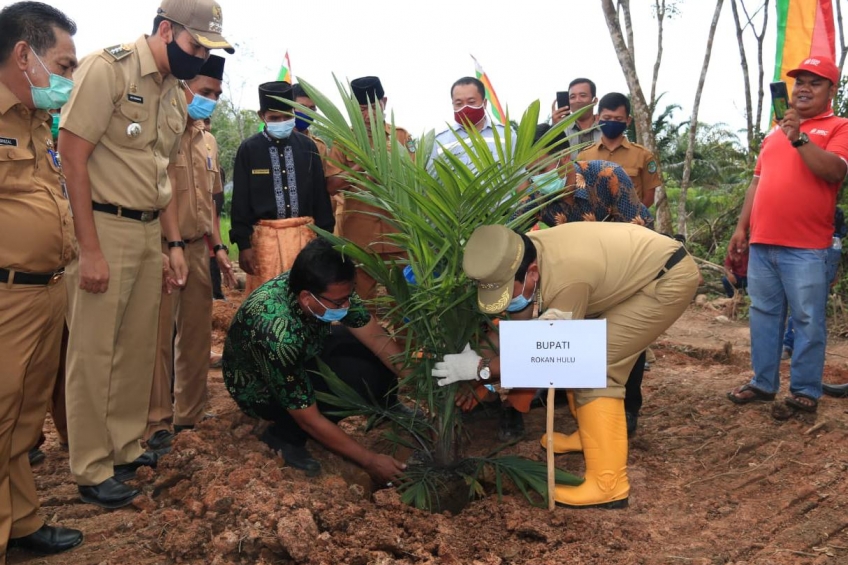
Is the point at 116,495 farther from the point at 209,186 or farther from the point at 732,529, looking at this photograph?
the point at 732,529

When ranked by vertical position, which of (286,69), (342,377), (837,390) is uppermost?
(286,69)

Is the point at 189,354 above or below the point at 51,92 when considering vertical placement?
below

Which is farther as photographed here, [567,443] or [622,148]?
[622,148]

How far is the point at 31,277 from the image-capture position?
220 cm

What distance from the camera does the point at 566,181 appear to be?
3.31 m

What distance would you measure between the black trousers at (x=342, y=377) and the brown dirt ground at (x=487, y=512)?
0.47 feet

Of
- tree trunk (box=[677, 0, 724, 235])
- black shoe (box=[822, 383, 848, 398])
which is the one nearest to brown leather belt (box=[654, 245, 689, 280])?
black shoe (box=[822, 383, 848, 398])

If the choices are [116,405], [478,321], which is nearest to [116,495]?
[116,405]

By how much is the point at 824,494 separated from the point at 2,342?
307 centimetres

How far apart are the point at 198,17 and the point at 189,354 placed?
1.70 meters

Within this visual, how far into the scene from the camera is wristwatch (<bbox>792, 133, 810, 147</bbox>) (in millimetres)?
3199

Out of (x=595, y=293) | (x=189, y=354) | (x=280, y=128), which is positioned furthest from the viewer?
(x=280, y=128)

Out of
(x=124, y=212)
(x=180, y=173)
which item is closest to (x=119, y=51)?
(x=124, y=212)

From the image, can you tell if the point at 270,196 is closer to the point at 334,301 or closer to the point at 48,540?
the point at 334,301
